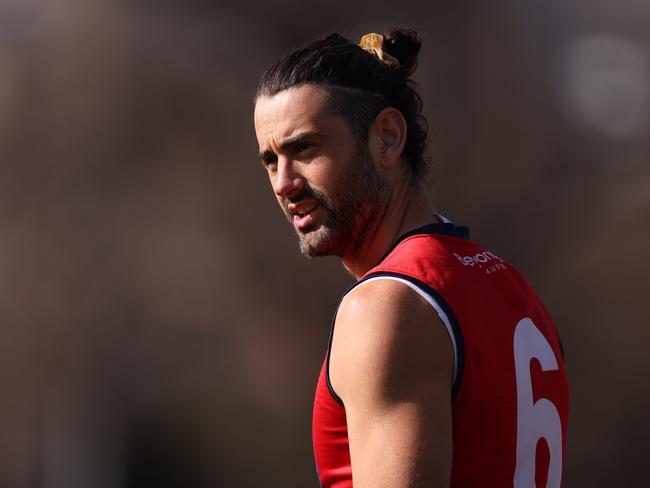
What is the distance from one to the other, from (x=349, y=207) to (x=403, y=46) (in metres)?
0.39

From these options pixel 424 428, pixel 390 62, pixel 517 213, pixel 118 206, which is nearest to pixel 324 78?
pixel 390 62

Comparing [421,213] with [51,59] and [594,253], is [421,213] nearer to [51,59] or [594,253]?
[594,253]

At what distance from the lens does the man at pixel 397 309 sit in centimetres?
100

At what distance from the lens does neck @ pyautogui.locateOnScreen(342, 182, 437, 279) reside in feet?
4.42

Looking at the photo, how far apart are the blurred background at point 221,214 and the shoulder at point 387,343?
2.76 metres

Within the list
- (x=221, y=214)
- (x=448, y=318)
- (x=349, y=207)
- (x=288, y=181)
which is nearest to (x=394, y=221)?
(x=349, y=207)

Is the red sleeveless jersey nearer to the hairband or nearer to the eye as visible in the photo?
the eye

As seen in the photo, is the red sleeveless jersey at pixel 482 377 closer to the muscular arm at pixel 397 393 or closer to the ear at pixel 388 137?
the muscular arm at pixel 397 393

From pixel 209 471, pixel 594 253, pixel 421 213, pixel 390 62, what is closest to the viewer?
pixel 421 213

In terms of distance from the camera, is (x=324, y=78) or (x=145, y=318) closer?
(x=324, y=78)

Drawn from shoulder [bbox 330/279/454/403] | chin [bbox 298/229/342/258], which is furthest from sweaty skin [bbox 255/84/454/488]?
chin [bbox 298/229/342/258]

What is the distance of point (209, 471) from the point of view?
3.95m

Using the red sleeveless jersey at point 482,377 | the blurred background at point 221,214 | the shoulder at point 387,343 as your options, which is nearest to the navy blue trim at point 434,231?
the red sleeveless jersey at point 482,377

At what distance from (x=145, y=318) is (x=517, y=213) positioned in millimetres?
1826
